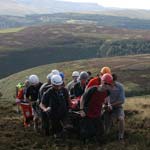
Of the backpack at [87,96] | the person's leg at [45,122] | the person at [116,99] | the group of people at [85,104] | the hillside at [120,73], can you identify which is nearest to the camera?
the backpack at [87,96]

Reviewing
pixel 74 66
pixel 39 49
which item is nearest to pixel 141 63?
pixel 74 66

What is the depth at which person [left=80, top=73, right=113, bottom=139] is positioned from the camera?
45.3ft

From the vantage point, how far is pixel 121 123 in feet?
49.3

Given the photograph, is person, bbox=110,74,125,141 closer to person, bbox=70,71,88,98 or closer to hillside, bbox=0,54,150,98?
person, bbox=70,71,88,98

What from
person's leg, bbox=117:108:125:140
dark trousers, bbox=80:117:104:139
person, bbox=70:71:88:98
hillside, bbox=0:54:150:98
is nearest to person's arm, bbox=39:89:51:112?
dark trousers, bbox=80:117:104:139

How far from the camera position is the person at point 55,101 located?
14383 millimetres

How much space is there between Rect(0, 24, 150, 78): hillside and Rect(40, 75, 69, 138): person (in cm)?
8801

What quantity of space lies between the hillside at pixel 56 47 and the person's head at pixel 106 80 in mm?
89284

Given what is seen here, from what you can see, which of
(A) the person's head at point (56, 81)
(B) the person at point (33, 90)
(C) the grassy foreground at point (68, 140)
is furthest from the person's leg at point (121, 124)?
(B) the person at point (33, 90)

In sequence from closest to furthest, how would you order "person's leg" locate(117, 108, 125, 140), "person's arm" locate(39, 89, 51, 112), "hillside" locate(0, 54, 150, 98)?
"person's arm" locate(39, 89, 51, 112) < "person's leg" locate(117, 108, 125, 140) < "hillside" locate(0, 54, 150, 98)

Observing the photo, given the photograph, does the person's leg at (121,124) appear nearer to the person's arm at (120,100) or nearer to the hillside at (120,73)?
the person's arm at (120,100)

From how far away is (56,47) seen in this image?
145m

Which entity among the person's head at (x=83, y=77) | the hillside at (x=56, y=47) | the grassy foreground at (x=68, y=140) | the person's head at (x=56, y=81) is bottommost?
the hillside at (x=56, y=47)

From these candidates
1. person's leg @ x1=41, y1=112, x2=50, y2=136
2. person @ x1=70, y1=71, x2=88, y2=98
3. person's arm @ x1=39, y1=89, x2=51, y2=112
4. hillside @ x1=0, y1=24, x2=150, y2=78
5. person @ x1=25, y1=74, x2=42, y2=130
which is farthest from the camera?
hillside @ x1=0, y1=24, x2=150, y2=78
